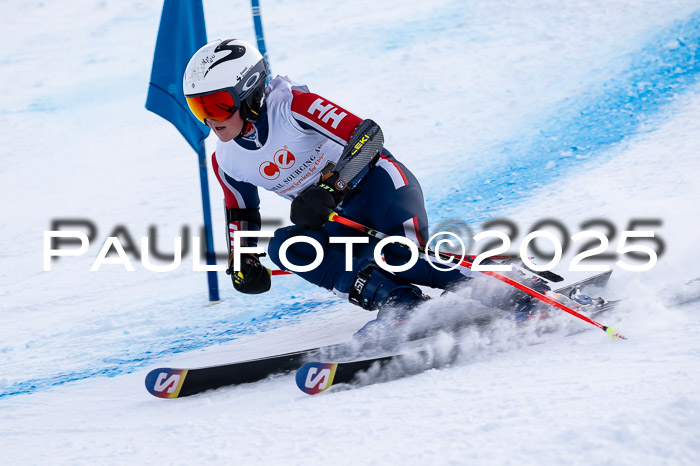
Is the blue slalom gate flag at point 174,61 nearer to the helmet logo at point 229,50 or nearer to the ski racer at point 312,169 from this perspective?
the ski racer at point 312,169

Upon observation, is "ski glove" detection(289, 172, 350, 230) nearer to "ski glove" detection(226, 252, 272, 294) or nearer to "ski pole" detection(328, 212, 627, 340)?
"ski pole" detection(328, 212, 627, 340)

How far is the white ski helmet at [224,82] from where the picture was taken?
2.92 metres

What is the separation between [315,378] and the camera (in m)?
2.54

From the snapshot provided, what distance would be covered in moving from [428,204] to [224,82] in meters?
3.30

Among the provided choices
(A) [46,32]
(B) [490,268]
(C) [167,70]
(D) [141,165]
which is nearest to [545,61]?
(D) [141,165]

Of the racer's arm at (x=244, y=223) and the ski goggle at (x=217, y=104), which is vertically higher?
the ski goggle at (x=217, y=104)

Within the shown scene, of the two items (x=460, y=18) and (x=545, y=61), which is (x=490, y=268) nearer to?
(x=545, y=61)

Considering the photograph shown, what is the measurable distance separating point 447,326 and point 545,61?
6.70 metres

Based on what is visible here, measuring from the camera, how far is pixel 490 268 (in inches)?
116

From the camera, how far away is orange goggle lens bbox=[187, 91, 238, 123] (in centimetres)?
293

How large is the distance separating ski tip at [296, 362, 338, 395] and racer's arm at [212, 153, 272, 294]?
91 cm

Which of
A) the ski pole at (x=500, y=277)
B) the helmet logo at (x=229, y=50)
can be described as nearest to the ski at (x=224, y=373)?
the ski pole at (x=500, y=277)

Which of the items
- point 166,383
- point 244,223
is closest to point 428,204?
point 244,223

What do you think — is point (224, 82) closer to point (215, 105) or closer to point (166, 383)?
point (215, 105)
